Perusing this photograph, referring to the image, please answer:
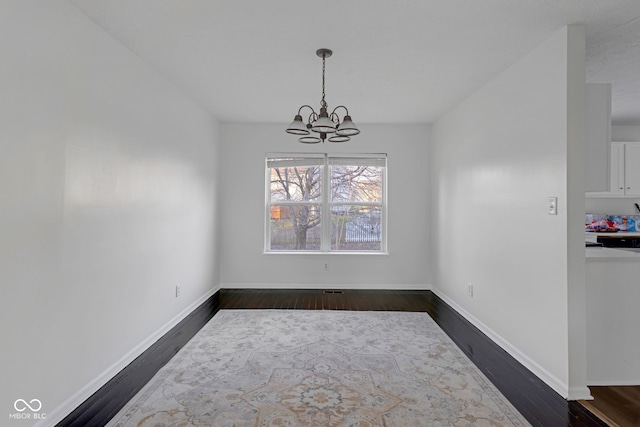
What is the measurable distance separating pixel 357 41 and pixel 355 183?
9.30 feet

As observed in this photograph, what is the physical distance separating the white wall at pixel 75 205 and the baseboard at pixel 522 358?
3196mm

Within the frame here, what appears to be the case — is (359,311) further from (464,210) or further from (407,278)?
(464,210)

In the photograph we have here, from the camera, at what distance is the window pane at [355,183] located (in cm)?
519

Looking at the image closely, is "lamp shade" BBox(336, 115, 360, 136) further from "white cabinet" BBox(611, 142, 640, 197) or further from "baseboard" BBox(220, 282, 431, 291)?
"white cabinet" BBox(611, 142, 640, 197)

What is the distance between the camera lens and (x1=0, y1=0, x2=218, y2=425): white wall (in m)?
1.67

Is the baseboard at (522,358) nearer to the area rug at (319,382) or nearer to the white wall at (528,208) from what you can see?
the white wall at (528,208)

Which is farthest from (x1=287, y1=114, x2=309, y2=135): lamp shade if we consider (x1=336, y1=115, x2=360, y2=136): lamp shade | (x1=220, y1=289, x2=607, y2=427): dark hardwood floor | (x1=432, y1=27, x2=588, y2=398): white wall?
(x1=220, y1=289, x2=607, y2=427): dark hardwood floor

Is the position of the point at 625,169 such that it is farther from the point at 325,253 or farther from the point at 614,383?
the point at 325,253

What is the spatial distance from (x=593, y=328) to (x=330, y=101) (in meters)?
3.28

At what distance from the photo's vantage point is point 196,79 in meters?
3.31

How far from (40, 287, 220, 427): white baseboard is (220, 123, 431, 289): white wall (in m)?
1.59

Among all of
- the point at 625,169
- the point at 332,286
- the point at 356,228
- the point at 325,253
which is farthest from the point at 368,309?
the point at 625,169

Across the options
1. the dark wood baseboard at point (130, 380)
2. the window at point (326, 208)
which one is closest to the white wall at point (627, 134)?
the window at point (326, 208)

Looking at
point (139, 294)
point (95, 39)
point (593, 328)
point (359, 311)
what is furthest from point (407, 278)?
point (95, 39)
